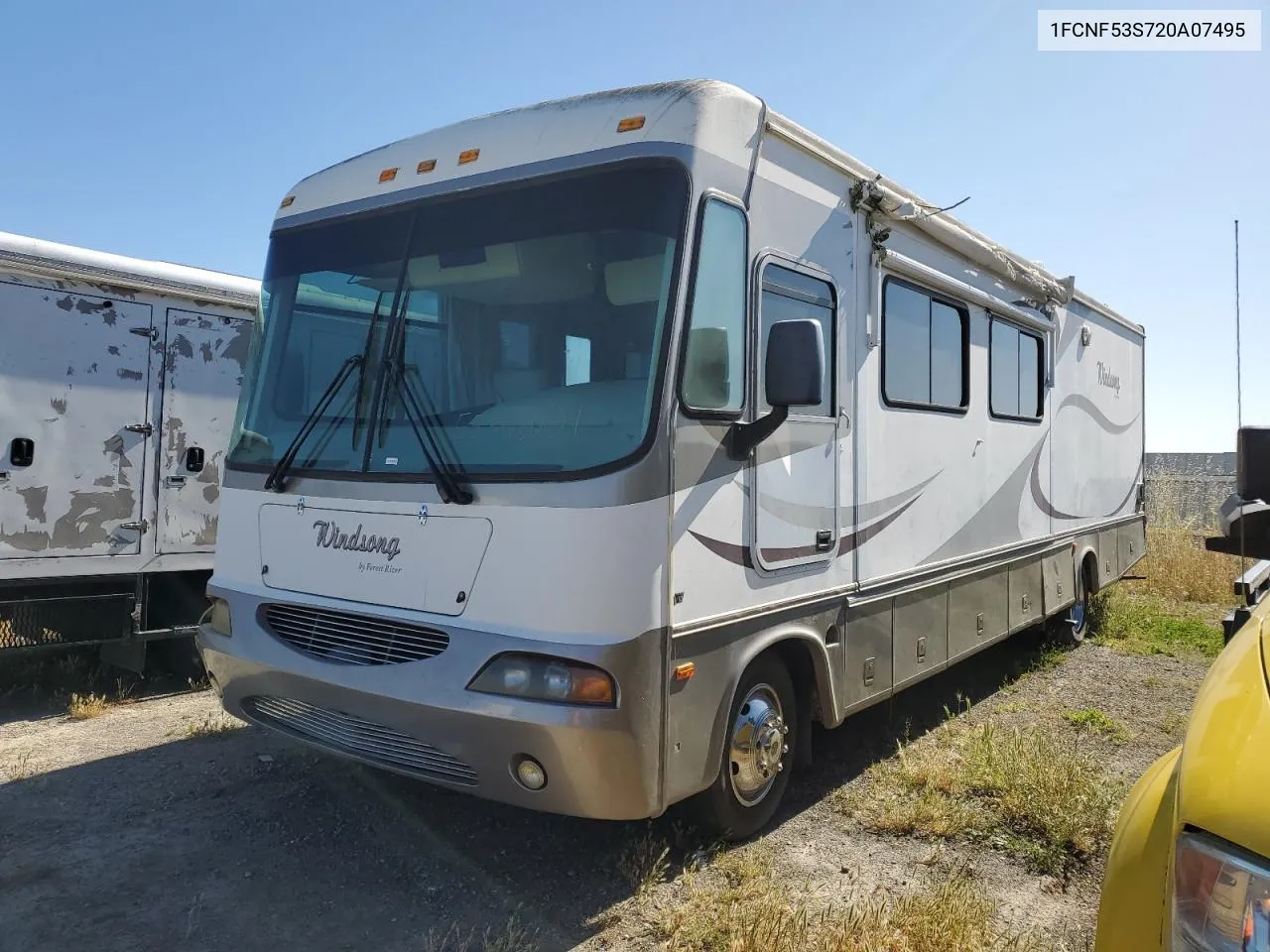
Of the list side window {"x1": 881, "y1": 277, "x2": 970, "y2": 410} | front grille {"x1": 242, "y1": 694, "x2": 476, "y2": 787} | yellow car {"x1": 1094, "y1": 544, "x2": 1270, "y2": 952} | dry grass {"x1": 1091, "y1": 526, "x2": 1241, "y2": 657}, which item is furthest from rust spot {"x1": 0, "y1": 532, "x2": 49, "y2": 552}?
dry grass {"x1": 1091, "y1": 526, "x2": 1241, "y2": 657}

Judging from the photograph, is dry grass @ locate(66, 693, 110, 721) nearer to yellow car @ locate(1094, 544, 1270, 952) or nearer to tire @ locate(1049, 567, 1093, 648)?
yellow car @ locate(1094, 544, 1270, 952)

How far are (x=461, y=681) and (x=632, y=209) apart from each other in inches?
70.5

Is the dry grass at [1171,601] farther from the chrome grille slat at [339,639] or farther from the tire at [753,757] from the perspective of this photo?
the chrome grille slat at [339,639]

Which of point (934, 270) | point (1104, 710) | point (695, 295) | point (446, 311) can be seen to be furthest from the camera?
Result: point (1104, 710)

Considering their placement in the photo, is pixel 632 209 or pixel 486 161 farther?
pixel 486 161

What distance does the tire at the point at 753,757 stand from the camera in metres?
3.79

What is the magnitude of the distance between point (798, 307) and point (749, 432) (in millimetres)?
783

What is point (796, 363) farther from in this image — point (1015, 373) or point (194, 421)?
point (194, 421)

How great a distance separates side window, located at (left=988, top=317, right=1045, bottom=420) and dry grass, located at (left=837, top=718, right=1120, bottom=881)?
2.31m

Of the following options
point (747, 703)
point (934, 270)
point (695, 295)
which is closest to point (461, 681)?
point (747, 703)

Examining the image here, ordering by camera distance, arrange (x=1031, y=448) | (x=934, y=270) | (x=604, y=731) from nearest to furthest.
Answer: (x=604, y=731) → (x=934, y=270) → (x=1031, y=448)

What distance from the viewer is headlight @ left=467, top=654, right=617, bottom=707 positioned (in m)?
3.14

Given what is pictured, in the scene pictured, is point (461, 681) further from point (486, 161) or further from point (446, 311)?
point (486, 161)

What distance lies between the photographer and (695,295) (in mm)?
3430
